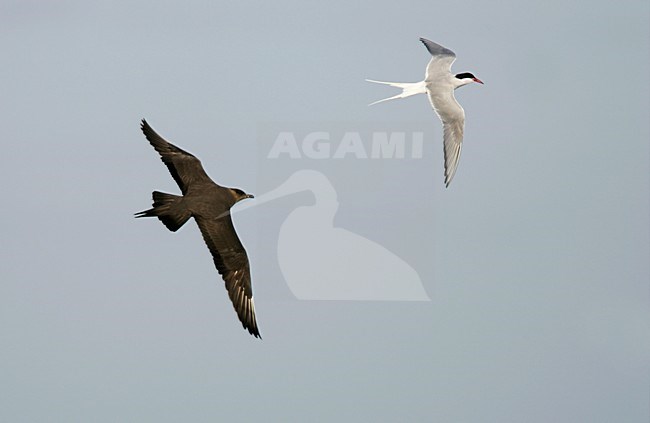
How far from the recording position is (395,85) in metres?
19.8

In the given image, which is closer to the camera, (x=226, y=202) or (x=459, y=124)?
(x=226, y=202)

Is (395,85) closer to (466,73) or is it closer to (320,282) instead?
(466,73)

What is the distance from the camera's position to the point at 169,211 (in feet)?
56.8

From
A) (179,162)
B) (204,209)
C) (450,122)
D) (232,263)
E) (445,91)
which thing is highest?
(445,91)

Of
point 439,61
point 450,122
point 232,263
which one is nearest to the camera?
point 232,263

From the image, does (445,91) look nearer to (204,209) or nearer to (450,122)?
(450,122)

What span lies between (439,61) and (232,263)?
462 centimetres

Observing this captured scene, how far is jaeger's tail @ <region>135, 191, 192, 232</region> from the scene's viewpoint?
679 inches

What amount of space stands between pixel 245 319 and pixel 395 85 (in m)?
4.12

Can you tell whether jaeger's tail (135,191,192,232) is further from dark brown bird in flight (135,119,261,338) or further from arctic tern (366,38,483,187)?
arctic tern (366,38,483,187)

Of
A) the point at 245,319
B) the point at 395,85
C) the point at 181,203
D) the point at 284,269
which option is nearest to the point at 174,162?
the point at 181,203

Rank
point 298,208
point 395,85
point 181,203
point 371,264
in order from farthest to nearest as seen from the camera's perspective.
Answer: point 371,264 → point 298,208 → point 395,85 → point 181,203

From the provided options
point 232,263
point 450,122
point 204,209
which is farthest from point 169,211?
point 450,122

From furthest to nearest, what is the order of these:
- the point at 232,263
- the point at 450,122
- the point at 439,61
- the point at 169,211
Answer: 1. the point at 439,61
2. the point at 450,122
3. the point at 232,263
4. the point at 169,211
